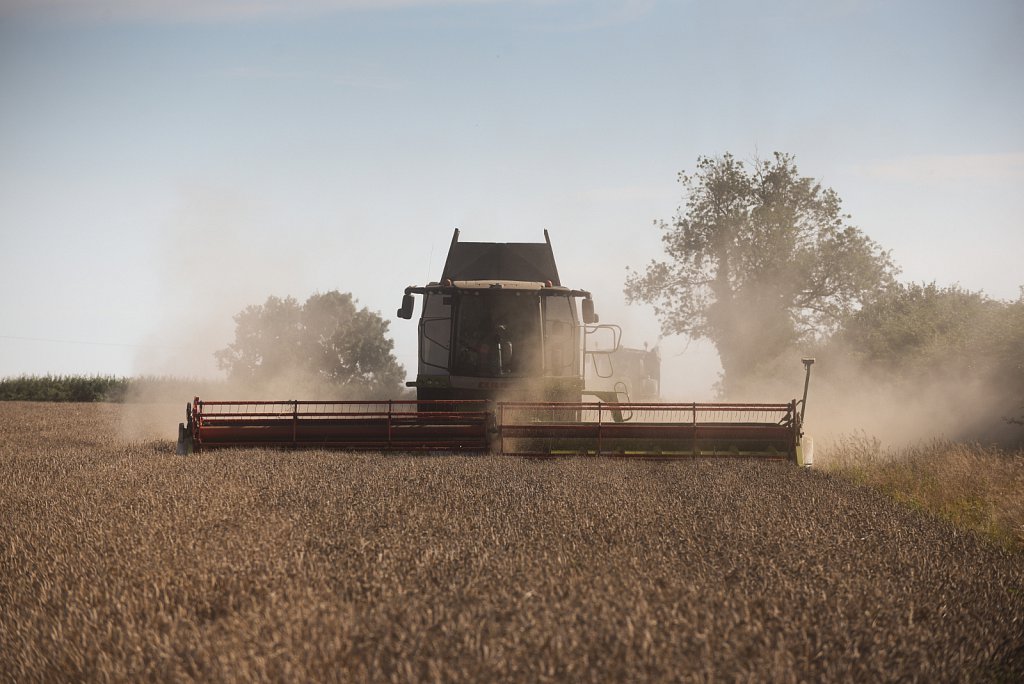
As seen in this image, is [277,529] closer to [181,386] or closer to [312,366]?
[181,386]

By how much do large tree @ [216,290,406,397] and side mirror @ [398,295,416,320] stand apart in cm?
4484

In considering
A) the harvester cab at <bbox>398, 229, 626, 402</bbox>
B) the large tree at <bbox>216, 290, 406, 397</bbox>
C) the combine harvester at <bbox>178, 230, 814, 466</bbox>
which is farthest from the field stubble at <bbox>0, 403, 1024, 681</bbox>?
the large tree at <bbox>216, 290, 406, 397</bbox>

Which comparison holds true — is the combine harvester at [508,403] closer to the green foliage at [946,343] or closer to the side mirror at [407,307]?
the side mirror at [407,307]

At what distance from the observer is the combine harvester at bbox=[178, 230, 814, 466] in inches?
469

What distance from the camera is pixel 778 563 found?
5.54 meters

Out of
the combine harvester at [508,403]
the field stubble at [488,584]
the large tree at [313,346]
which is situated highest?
the large tree at [313,346]

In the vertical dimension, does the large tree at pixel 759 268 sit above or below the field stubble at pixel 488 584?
above

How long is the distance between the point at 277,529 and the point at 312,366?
53696 mm

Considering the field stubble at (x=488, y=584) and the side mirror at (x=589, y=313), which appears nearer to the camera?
the field stubble at (x=488, y=584)

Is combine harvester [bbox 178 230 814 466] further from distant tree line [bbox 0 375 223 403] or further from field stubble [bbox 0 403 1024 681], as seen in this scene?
distant tree line [bbox 0 375 223 403]

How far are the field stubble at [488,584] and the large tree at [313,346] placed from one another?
163 feet

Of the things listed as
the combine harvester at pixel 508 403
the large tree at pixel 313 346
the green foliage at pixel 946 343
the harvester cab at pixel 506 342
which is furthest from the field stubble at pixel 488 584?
the large tree at pixel 313 346

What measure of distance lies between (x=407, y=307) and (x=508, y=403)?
1.94 meters

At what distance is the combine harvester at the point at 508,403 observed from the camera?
11914mm
